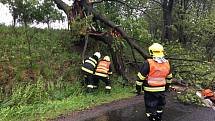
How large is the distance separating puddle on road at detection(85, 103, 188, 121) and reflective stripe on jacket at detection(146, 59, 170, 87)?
5.16 feet

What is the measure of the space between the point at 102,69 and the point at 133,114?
2969 mm

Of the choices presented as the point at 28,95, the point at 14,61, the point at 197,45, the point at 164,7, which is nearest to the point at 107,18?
the point at 14,61

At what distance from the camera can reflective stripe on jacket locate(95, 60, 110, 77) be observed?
11.9 metres

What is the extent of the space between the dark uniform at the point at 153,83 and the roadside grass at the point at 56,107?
2595 mm

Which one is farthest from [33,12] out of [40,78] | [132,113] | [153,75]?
[153,75]

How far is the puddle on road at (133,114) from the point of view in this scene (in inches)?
348

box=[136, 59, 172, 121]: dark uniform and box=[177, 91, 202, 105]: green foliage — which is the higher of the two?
box=[136, 59, 172, 121]: dark uniform

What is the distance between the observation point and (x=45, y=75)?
11977 mm

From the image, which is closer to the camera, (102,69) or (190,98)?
(190,98)

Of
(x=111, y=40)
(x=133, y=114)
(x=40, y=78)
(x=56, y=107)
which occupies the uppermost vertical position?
(x=111, y=40)

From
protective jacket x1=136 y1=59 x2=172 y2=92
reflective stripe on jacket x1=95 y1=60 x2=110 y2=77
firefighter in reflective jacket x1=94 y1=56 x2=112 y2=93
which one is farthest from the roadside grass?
protective jacket x1=136 y1=59 x2=172 y2=92

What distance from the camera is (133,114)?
940 cm

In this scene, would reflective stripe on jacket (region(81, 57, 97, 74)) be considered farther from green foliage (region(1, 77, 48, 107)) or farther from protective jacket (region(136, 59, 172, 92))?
protective jacket (region(136, 59, 172, 92))

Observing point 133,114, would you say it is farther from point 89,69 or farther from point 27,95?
point 27,95
